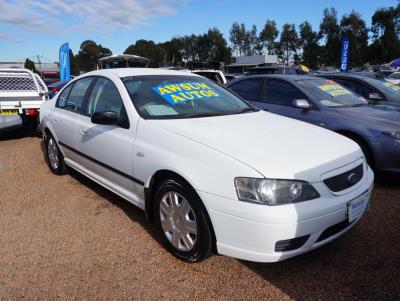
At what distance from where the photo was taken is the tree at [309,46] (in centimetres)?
7388

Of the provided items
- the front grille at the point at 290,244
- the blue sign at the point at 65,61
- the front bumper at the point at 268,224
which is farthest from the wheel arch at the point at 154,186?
the blue sign at the point at 65,61

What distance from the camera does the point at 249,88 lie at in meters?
6.36

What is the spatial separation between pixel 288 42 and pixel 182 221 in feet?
285

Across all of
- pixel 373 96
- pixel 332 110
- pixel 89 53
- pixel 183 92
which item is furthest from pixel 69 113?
pixel 89 53

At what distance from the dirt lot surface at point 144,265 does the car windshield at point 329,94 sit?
5.88 feet

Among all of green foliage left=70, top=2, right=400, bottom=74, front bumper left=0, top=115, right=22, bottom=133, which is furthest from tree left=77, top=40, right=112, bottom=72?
front bumper left=0, top=115, right=22, bottom=133

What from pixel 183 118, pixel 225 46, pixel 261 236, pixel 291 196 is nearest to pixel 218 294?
pixel 261 236

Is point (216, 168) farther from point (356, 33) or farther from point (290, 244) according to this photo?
point (356, 33)

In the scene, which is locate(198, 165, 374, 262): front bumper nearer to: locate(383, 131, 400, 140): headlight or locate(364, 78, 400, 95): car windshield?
locate(383, 131, 400, 140): headlight

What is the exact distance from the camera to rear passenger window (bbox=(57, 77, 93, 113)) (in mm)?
4336

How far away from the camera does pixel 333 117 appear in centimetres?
495

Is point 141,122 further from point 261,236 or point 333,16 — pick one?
point 333,16

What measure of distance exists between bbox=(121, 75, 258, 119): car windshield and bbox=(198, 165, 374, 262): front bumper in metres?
1.12

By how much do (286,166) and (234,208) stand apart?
0.46 metres
